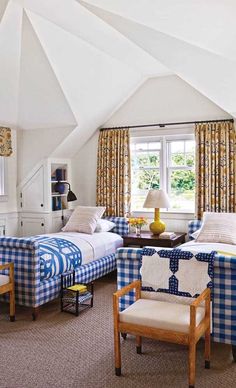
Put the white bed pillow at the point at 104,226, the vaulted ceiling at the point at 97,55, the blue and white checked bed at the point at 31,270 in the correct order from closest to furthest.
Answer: the vaulted ceiling at the point at 97,55
the blue and white checked bed at the point at 31,270
the white bed pillow at the point at 104,226

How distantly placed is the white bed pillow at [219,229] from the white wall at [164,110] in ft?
2.64

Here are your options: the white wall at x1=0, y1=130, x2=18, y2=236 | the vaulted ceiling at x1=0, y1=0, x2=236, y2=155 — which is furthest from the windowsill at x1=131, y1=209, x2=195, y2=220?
the white wall at x1=0, y1=130, x2=18, y2=236

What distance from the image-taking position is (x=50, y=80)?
4.83 metres

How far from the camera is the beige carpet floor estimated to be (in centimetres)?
268

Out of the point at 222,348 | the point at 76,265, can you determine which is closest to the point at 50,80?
the point at 76,265

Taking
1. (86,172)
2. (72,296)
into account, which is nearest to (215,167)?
(86,172)

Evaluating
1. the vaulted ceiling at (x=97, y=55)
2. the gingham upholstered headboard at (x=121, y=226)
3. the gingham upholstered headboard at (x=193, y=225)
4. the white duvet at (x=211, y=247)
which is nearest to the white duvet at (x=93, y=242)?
the gingham upholstered headboard at (x=121, y=226)

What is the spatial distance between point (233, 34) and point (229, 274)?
5.73ft

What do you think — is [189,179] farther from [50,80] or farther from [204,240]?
[50,80]

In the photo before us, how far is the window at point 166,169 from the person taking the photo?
5.75 m

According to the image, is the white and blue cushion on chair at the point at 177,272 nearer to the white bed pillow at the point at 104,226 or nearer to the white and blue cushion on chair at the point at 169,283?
the white and blue cushion on chair at the point at 169,283

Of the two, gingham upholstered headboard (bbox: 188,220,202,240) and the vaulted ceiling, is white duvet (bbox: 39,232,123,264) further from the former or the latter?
the vaulted ceiling

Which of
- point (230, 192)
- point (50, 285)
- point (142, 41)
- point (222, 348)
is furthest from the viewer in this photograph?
point (230, 192)

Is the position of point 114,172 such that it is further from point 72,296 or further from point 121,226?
point 72,296
